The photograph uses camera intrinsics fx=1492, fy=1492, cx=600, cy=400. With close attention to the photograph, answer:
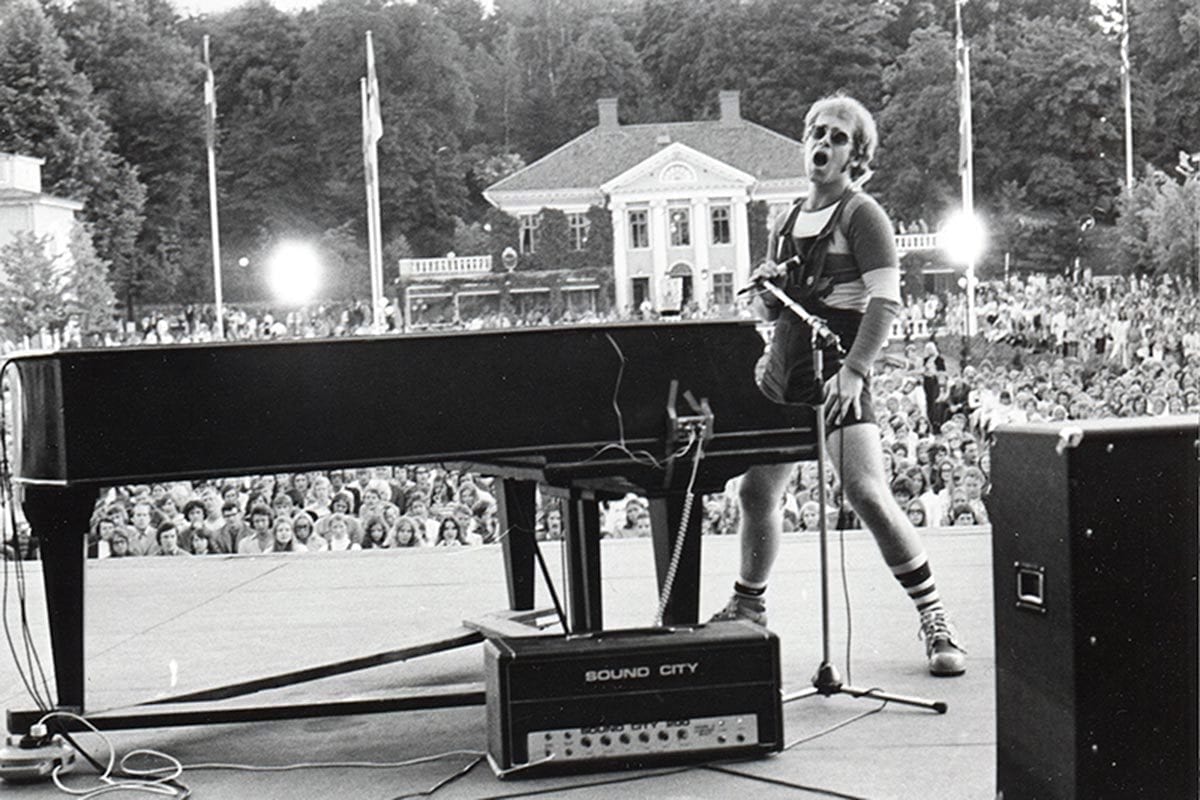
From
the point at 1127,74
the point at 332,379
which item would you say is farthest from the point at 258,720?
the point at 1127,74

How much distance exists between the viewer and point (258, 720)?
3.89 metres

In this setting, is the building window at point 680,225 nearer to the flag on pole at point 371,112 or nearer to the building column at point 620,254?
the building column at point 620,254

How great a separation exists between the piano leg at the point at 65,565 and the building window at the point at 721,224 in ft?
85.2

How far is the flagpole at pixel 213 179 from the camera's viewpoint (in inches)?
1033

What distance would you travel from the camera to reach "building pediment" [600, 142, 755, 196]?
30.0 m

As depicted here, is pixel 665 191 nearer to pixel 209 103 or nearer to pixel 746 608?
pixel 209 103

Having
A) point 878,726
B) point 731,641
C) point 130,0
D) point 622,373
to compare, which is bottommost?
point 878,726

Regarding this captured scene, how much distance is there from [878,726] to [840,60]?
74.8 ft

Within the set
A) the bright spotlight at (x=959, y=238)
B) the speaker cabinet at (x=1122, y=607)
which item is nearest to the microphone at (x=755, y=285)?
the speaker cabinet at (x=1122, y=607)

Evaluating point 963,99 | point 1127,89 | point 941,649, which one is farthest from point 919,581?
point 1127,89

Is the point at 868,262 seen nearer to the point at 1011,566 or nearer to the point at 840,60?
the point at 1011,566

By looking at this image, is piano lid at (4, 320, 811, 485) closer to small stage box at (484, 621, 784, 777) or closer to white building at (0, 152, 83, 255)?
small stage box at (484, 621, 784, 777)

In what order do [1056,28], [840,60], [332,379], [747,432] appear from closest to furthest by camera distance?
[332,379], [747,432], [1056,28], [840,60]

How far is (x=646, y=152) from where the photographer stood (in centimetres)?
2998
